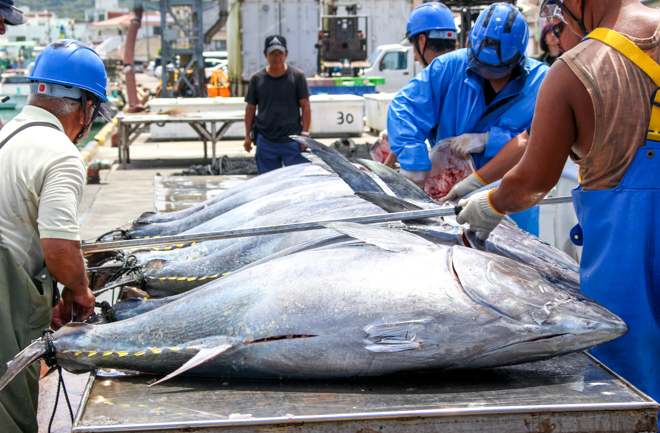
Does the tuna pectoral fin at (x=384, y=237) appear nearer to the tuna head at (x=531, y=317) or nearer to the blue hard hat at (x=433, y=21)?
the tuna head at (x=531, y=317)

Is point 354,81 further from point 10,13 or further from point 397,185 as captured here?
point 397,185

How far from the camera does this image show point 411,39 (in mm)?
3988

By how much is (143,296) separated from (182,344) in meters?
0.88

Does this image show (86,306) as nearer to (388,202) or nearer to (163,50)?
(388,202)

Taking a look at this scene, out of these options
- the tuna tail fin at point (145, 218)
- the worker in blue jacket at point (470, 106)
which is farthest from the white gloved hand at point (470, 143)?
the tuna tail fin at point (145, 218)

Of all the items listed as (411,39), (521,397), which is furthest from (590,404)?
(411,39)

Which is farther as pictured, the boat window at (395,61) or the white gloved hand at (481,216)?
the boat window at (395,61)

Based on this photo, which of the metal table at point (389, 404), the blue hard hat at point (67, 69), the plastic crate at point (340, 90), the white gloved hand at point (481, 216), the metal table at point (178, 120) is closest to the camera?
the metal table at point (389, 404)

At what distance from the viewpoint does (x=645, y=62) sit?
197 cm

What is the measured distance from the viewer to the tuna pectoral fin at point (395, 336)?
6.08 feet

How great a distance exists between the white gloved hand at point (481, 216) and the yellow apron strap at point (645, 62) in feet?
1.89

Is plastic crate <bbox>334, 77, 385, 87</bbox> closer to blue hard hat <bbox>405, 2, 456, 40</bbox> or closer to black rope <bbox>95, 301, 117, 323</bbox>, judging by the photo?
blue hard hat <bbox>405, 2, 456, 40</bbox>

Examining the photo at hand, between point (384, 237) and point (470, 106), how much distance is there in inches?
59.2

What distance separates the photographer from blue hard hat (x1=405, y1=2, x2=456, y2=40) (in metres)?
3.79
